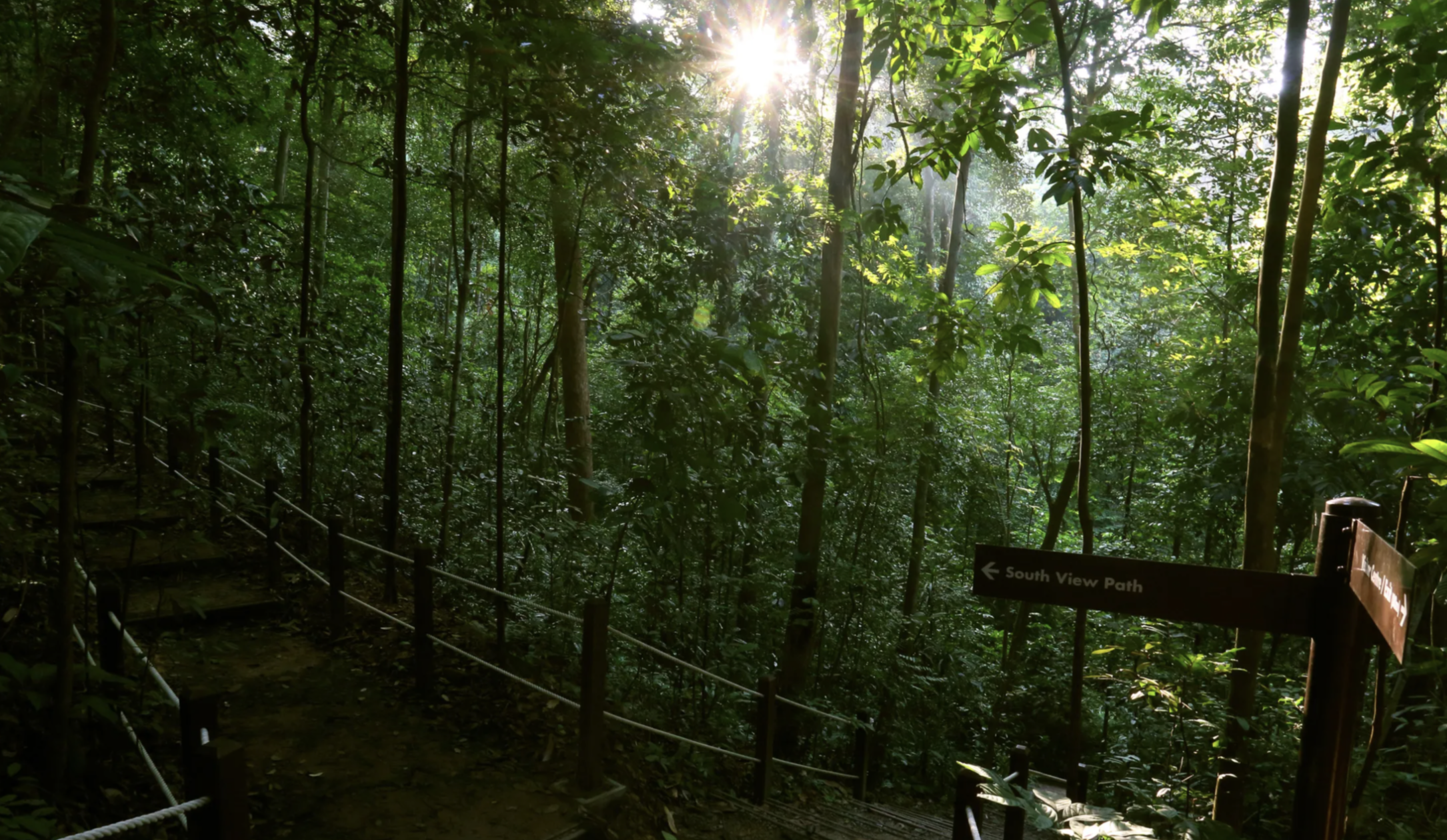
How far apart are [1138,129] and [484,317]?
1346 centimetres

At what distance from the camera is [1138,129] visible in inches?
149

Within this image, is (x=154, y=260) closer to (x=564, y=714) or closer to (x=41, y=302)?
(x=41, y=302)

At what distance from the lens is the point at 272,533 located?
241 inches

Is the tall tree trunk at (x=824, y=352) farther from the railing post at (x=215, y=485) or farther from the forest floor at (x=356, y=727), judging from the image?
the railing post at (x=215, y=485)

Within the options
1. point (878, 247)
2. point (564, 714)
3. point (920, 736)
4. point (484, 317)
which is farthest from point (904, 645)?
point (484, 317)

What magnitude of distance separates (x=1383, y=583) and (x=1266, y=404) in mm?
2254

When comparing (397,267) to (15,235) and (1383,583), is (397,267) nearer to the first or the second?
(15,235)

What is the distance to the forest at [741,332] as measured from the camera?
3.56 metres

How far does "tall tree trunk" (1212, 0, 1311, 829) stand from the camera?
3.61m

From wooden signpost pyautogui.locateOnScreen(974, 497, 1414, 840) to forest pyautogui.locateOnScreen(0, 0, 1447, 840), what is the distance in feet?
0.65

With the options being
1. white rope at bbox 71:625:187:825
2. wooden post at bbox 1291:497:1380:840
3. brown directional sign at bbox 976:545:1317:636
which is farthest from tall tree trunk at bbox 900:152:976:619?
white rope at bbox 71:625:187:825

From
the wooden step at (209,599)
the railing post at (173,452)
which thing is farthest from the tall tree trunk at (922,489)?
the railing post at (173,452)

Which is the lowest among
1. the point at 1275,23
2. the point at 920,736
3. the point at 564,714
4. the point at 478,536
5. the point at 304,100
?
the point at 920,736

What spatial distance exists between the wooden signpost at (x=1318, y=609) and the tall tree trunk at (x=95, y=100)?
3.56 metres
